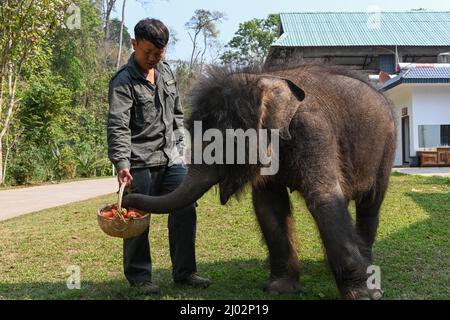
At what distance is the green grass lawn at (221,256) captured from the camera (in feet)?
15.6

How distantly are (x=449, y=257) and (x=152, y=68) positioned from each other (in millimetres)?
3711

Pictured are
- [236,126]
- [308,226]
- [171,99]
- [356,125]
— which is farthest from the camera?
Result: [308,226]

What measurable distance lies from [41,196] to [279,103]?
12045mm

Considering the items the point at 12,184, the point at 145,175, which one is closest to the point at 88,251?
the point at 145,175

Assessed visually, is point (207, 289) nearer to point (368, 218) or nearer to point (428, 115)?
point (368, 218)

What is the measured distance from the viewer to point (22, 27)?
16656 mm

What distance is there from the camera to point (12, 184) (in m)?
19.2

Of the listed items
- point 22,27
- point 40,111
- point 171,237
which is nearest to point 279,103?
point 171,237

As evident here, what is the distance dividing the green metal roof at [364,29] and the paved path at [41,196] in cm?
1421
